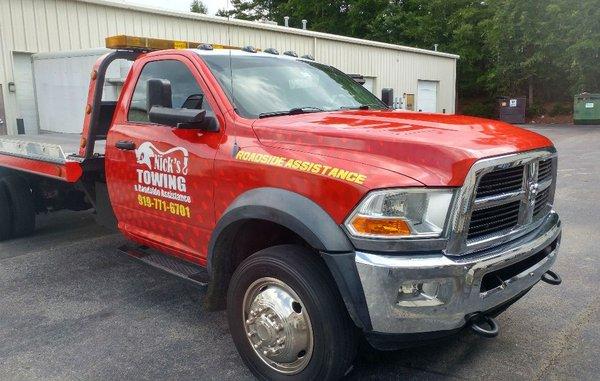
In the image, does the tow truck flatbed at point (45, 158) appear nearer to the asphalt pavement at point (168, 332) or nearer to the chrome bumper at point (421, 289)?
the asphalt pavement at point (168, 332)

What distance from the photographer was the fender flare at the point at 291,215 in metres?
2.64

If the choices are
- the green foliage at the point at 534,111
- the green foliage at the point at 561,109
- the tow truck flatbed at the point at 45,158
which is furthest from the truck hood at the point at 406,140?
the green foliage at the point at 534,111

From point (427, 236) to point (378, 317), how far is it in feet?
1.46

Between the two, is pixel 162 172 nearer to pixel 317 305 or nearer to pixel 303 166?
pixel 303 166

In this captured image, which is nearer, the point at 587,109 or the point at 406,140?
the point at 406,140

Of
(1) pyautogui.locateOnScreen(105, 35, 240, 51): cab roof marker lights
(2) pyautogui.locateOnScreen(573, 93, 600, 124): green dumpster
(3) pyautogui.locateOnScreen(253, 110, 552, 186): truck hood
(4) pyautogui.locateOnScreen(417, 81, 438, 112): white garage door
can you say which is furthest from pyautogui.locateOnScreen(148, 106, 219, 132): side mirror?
(2) pyautogui.locateOnScreen(573, 93, 600, 124): green dumpster

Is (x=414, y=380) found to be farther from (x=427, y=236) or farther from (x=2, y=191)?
(x=2, y=191)

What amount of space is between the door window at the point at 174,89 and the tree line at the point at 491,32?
2883 cm

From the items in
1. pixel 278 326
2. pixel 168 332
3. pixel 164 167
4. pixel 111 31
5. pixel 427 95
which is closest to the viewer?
pixel 278 326

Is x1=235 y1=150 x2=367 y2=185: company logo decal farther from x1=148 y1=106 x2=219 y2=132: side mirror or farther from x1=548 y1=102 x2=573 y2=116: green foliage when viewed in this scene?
x1=548 y1=102 x2=573 y2=116: green foliage

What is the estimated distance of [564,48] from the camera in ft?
96.9

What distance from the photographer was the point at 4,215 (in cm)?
630

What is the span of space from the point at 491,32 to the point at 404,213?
32.6 meters

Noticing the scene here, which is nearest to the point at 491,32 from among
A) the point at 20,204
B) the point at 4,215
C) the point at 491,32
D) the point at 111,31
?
the point at 491,32
